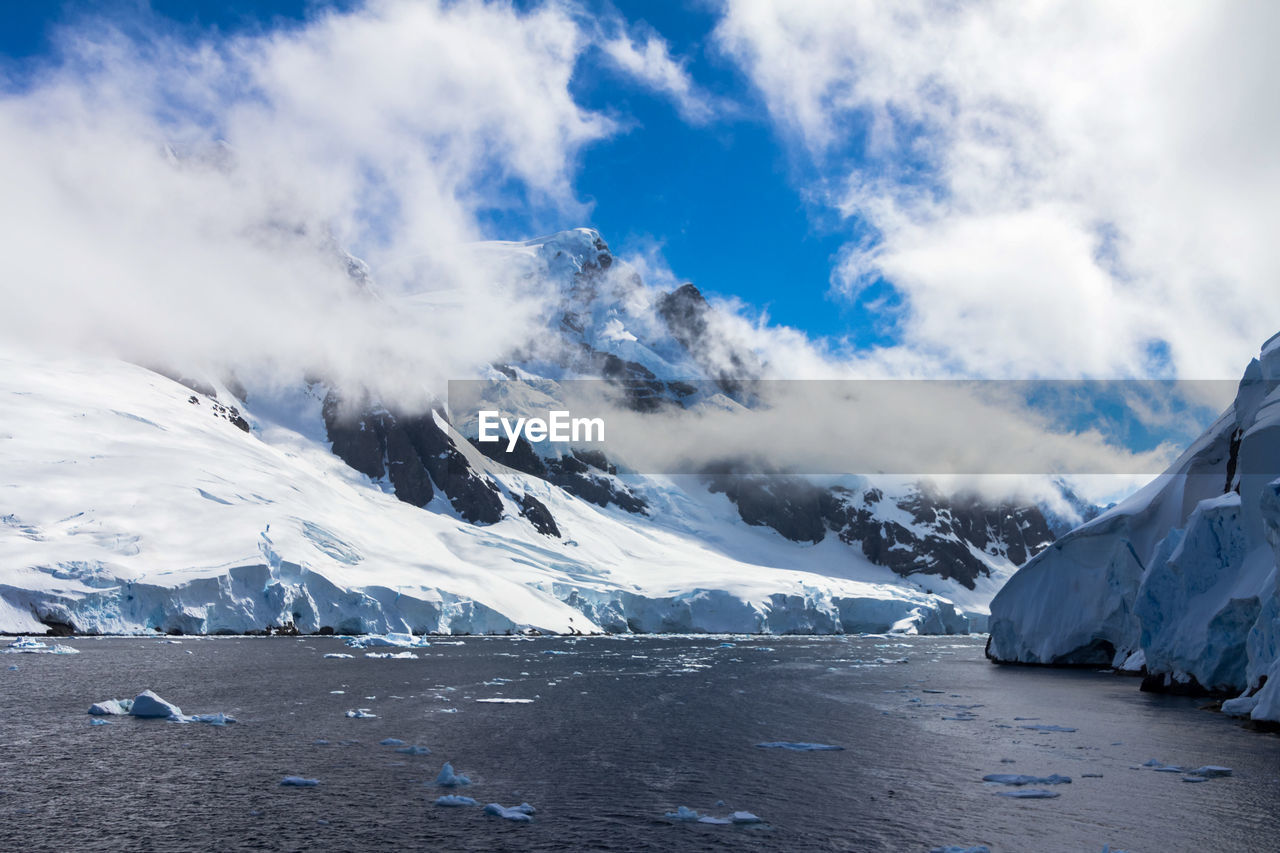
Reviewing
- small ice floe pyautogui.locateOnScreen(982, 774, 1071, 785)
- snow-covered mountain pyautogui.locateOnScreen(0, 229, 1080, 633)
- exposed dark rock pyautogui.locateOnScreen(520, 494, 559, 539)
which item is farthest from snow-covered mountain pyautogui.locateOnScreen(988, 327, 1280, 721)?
exposed dark rock pyautogui.locateOnScreen(520, 494, 559, 539)

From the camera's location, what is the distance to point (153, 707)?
1077 inches

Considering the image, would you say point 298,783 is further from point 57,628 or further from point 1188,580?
point 57,628

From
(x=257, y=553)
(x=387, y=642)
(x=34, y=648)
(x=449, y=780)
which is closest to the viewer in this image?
(x=449, y=780)

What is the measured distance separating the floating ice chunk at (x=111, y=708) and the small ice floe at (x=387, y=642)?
34378mm

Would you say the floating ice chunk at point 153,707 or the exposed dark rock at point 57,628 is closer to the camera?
the floating ice chunk at point 153,707

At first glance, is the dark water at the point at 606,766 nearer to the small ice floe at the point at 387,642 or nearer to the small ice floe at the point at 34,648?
the small ice floe at the point at 34,648

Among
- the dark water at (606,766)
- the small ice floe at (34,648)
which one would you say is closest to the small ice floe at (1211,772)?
the dark water at (606,766)

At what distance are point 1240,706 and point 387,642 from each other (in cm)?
5256

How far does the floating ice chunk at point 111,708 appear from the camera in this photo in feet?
90.3

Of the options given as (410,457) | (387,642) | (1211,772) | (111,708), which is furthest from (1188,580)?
(410,457)

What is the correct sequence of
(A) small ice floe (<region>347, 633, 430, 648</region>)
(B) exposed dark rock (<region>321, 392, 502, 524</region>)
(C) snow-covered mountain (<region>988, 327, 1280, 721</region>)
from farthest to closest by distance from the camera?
(B) exposed dark rock (<region>321, 392, 502, 524</region>)
(A) small ice floe (<region>347, 633, 430, 648</region>)
(C) snow-covered mountain (<region>988, 327, 1280, 721</region>)

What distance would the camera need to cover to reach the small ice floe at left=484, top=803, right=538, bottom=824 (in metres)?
16.3

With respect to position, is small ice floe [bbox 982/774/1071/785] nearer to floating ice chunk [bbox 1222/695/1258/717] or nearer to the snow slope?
floating ice chunk [bbox 1222/695/1258/717]

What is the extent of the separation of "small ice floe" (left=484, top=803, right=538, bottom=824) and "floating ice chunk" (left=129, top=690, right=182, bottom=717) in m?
15.5
